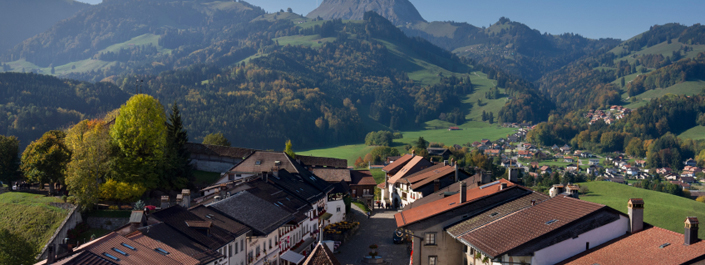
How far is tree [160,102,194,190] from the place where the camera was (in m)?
63.5

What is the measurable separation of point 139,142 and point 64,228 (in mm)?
14175

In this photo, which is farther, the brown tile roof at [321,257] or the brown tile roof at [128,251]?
the brown tile roof at [128,251]

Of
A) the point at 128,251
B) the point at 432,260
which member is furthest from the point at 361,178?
the point at 128,251

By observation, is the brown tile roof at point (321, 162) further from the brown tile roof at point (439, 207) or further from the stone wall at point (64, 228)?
the brown tile roof at point (439, 207)

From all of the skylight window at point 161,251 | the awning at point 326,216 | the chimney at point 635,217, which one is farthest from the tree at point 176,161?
the chimney at point 635,217

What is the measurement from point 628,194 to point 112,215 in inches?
3236

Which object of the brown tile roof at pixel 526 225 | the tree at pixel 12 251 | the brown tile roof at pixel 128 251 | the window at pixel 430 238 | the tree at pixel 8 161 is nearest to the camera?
the brown tile roof at pixel 128 251

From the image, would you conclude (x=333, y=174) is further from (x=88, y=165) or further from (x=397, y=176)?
(x=88, y=165)

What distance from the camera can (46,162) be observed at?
57.7 m

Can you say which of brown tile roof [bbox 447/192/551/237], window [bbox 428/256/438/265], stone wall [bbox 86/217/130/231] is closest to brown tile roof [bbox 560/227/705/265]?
brown tile roof [bbox 447/192/551/237]

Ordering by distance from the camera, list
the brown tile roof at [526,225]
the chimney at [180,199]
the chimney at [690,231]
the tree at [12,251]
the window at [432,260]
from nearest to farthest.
→ the chimney at [690,231]
the brown tile roof at [526,225]
the tree at [12,251]
the window at [432,260]
the chimney at [180,199]

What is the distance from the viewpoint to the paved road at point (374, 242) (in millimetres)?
48181

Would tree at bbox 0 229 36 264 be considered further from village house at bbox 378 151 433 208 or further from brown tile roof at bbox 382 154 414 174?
brown tile roof at bbox 382 154 414 174

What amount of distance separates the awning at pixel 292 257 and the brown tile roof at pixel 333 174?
3625 cm
